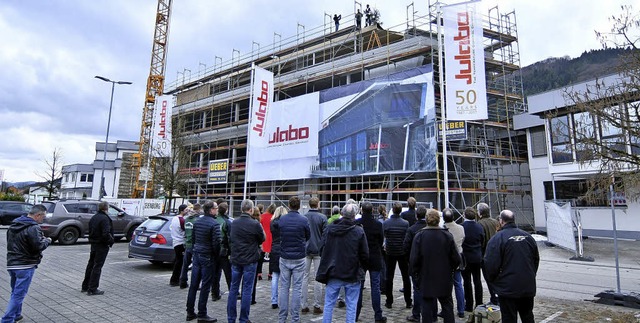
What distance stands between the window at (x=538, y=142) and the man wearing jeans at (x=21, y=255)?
20637 mm

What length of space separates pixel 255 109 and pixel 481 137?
11.8m

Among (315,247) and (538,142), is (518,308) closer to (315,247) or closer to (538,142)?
(315,247)

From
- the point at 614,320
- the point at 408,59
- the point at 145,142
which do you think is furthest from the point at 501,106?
the point at 145,142

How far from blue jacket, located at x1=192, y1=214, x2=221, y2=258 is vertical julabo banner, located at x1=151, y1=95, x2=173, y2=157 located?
66.6ft

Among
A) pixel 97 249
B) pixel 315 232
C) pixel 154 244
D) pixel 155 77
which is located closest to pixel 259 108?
pixel 154 244

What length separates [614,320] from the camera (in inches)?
213

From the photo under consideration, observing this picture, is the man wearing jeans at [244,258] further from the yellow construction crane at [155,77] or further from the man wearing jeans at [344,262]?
the yellow construction crane at [155,77]

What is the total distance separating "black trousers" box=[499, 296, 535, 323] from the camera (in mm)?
4172

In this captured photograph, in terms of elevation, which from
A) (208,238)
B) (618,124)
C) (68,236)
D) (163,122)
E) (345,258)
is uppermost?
(163,122)

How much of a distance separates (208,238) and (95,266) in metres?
2.78

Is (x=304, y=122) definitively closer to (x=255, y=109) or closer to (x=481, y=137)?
(x=255, y=109)

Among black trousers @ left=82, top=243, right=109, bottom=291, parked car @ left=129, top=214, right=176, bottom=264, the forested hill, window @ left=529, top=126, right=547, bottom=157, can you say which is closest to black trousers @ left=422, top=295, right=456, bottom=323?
black trousers @ left=82, top=243, right=109, bottom=291

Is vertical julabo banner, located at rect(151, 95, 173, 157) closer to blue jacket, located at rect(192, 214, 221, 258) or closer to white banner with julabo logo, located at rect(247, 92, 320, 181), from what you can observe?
white banner with julabo logo, located at rect(247, 92, 320, 181)

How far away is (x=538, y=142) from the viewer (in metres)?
19.4
